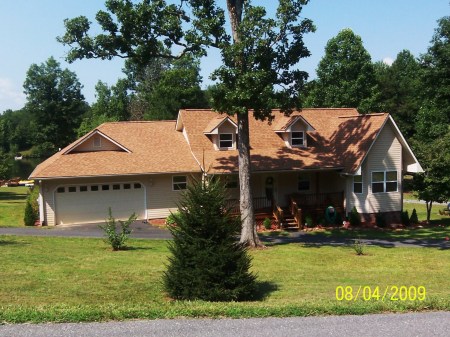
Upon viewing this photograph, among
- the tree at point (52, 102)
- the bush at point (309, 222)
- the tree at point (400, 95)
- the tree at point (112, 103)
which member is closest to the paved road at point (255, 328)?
the bush at point (309, 222)

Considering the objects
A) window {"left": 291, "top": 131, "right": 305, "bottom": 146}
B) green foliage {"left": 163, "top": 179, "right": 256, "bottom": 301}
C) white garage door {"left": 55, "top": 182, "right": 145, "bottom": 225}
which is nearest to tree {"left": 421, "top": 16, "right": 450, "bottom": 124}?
window {"left": 291, "top": 131, "right": 305, "bottom": 146}

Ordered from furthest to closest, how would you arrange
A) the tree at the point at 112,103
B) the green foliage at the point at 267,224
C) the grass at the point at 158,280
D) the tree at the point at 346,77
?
1. the tree at the point at 112,103
2. the tree at the point at 346,77
3. the green foliage at the point at 267,224
4. the grass at the point at 158,280

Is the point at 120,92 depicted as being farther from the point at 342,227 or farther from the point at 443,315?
the point at 443,315

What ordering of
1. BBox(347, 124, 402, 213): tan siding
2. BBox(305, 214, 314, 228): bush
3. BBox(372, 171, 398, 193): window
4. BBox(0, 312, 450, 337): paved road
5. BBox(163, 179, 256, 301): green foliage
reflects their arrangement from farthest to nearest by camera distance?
1. BBox(372, 171, 398, 193): window
2. BBox(347, 124, 402, 213): tan siding
3. BBox(305, 214, 314, 228): bush
4. BBox(163, 179, 256, 301): green foliage
5. BBox(0, 312, 450, 337): paved road

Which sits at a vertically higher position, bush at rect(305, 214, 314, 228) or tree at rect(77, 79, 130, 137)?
tree at rect(77, 79, 130, 137)

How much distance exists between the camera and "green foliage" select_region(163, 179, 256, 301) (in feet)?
35.3

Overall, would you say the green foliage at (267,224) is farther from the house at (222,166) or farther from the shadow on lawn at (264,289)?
the shadow on lawn at (264,289)

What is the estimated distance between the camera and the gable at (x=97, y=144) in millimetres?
27703

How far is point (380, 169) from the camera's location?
2909 cm

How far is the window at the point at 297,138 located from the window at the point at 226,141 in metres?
3.93

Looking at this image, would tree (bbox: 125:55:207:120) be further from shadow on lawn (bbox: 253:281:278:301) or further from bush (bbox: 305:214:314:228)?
shadow on lawn (bbox: 253:281:278:301)

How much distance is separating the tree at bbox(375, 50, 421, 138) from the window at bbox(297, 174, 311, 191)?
29.5 m

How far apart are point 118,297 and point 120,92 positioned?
65.9 m

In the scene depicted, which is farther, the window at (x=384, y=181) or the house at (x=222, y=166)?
the window at (x=384, y=181)
